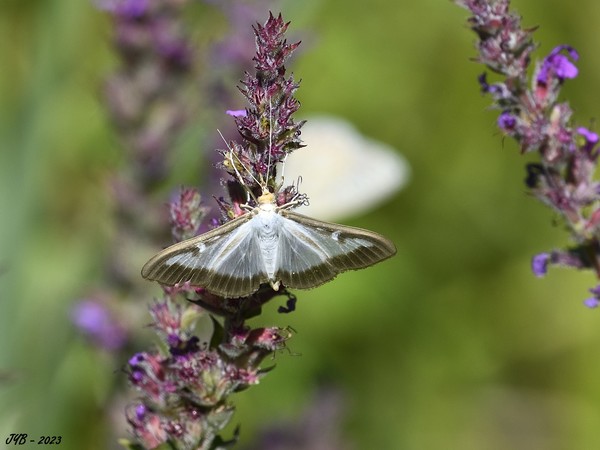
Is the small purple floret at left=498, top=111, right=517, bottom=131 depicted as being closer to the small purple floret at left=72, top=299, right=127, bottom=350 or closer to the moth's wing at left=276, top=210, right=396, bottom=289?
the moth's wing at left=276, top=210, right=396, bottom=289

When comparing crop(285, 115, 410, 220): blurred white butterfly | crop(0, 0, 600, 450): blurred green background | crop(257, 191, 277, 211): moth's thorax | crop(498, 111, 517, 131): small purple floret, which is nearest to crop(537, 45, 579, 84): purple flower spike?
crop(498, 111, 517, 131): small purple floret

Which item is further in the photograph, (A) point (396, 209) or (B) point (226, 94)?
(A) point (396, 209)

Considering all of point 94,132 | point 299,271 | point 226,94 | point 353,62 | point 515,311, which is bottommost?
point 299,271

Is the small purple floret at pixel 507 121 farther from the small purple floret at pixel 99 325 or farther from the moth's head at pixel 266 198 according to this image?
the small purple floret at pixel 99 325

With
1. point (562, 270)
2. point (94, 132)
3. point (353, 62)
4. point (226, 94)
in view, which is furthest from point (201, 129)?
point (562, 270)

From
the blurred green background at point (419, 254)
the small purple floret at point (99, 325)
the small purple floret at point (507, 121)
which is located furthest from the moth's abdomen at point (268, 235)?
the blurred green background at point (419, 254)

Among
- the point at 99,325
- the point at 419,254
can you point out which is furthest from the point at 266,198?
the point at 419,254

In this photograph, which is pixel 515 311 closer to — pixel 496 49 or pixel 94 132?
pixel 94 132
